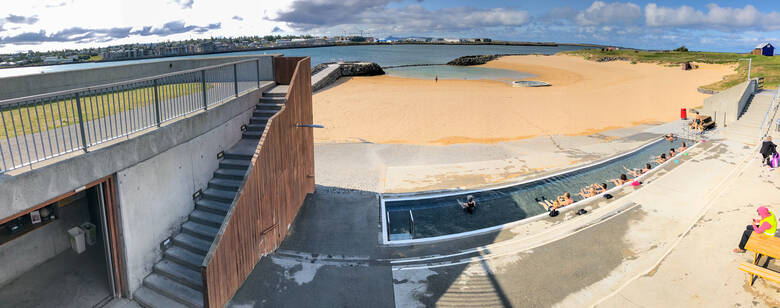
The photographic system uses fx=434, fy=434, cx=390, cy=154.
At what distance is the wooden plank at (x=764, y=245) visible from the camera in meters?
8.21

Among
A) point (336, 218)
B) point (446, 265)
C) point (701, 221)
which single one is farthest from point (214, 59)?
point (701, 221)

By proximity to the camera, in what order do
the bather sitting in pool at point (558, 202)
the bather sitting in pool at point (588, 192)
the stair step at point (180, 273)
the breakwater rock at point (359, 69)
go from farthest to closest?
the breakwater rock at point (359, 69)
the bather sitting in pool at point (588, 192)
the bather sitting in pool at point (558, 202)
the stair step at point (180, 273)

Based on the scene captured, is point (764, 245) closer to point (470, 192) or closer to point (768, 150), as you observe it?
point (470, 192)

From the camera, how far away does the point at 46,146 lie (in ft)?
22.8

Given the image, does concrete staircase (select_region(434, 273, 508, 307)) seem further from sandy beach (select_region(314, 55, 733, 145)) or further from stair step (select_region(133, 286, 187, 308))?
sandy beach (select_region(314, 55, 733, 145))

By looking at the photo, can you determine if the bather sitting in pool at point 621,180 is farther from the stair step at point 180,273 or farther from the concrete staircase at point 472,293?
the stair step at point 180,273

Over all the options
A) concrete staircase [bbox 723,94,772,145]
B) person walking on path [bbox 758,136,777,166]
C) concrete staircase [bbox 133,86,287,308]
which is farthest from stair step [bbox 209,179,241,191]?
concrete staircase [bbox 723,94,772,145]

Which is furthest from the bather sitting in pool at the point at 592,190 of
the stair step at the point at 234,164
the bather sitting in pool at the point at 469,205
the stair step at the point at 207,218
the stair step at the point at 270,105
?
the stair step at the point at 207,218

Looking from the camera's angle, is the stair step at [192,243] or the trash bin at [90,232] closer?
the stair step at [192,243]

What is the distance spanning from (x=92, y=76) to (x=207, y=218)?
5.57 m

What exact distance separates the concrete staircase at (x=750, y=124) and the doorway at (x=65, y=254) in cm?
2255

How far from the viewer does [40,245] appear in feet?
29.0

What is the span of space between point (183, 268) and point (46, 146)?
3.18m

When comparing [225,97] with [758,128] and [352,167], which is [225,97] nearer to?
[352,167]
